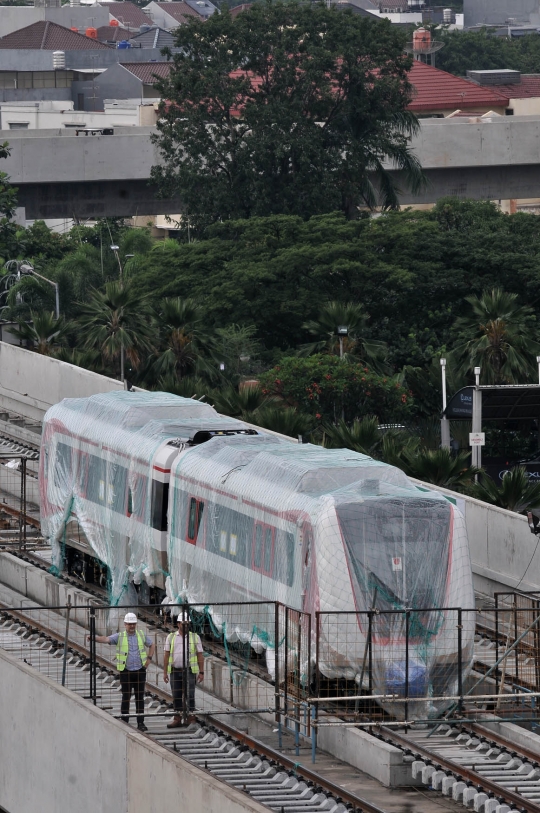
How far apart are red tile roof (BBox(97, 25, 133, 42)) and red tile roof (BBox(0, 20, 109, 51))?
24.8 meters

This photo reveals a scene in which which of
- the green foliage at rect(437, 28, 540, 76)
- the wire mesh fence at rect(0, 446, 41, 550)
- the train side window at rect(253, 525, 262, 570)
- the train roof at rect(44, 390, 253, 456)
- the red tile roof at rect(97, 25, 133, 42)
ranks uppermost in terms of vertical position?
the red tile roof at rect(97, 25, 133, 42)

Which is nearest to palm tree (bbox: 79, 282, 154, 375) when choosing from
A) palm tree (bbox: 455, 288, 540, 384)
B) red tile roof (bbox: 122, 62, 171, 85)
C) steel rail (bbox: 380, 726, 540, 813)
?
palm tree (bbox: 455, 288, 540, 384)

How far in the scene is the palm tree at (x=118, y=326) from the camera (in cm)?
4722

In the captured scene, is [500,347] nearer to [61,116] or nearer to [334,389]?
[334,389]

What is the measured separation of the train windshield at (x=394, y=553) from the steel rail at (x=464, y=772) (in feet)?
5.57

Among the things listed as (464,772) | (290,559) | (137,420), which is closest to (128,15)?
(137,420)

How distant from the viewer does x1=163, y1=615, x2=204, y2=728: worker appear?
1973 centimetres

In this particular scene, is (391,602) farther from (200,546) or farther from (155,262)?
(155,262)

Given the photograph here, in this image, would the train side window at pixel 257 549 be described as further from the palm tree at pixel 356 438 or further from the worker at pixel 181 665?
the palm tree at pixel 356 438

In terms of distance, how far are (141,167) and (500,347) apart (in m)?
27.9

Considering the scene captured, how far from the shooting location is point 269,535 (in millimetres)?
22359

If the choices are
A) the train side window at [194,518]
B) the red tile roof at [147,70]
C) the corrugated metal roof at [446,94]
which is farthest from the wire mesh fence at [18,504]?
the red tile roof at [147,70]

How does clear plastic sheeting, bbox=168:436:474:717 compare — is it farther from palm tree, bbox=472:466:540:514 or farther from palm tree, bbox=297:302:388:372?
palm tree, bbox=297:302:388:372

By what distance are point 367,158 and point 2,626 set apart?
3890cm
